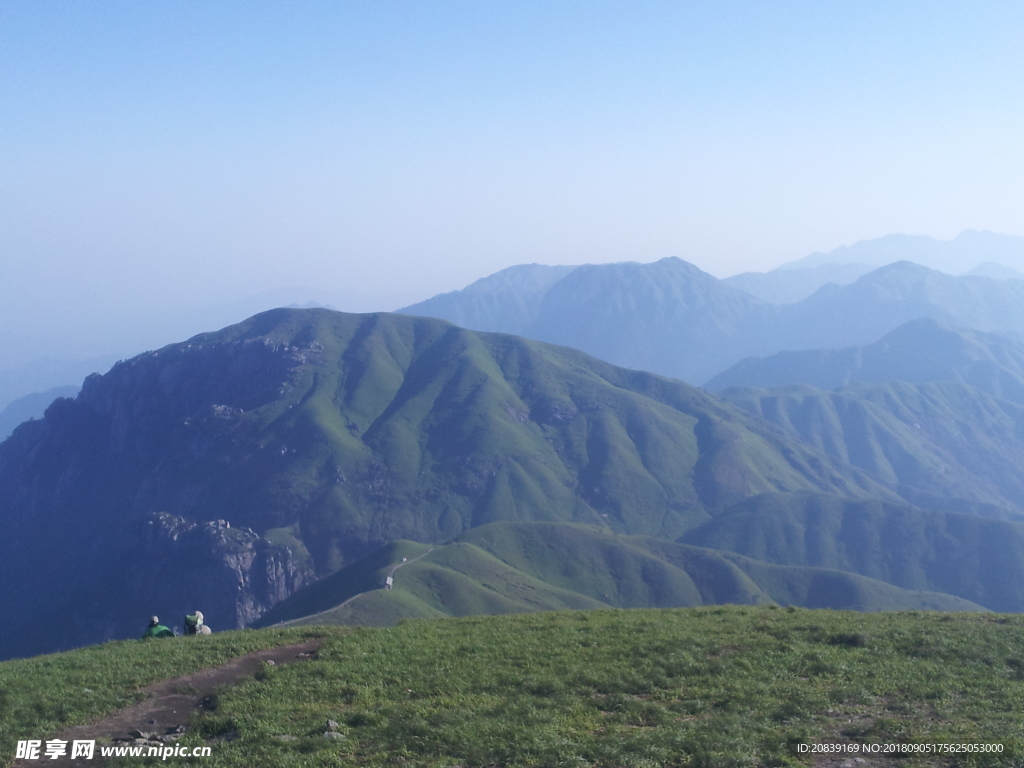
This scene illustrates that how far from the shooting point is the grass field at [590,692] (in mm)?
18047

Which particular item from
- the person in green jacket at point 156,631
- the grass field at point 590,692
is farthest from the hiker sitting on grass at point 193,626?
the grass field at point 590,692

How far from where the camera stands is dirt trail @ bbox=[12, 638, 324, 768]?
65.3 ft

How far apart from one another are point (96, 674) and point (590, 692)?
1635cm

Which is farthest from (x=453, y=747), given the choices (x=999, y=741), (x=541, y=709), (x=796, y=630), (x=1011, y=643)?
(x=1011, y=643)

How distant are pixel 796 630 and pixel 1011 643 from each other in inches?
277

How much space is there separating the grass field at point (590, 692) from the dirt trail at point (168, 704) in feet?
2.37

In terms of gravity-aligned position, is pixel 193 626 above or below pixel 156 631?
below

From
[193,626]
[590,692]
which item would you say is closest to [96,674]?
→ [193,626]

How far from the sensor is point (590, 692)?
22.0 meters

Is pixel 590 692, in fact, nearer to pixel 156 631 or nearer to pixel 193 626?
pixel 193 626

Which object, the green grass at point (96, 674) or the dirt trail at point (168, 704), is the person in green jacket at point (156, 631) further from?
the dirt trail at point (168, 704)

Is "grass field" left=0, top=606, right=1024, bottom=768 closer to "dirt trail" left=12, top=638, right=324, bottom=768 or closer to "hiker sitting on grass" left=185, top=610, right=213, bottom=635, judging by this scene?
"dirt trail" left=12, top=638, right=324, bottom=768

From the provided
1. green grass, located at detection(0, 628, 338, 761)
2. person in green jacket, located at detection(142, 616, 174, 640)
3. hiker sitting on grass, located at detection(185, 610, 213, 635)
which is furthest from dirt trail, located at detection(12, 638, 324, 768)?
hiker sitting on grass, located at detection(185, 610, 213, 635)

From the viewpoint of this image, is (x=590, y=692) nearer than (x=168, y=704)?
No
